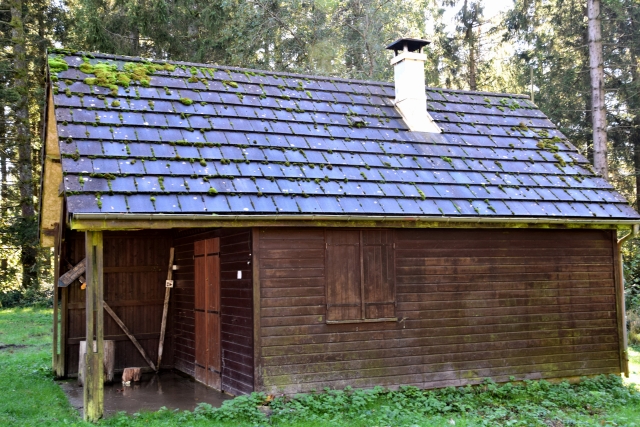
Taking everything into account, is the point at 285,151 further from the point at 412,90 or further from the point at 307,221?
the point at 412,90

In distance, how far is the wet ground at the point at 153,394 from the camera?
8.50 metres

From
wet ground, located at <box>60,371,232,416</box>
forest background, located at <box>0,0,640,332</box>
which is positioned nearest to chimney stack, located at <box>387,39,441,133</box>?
wet ground, located at <box>60,371,232,416</box>

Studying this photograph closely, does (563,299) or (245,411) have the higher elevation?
(563,299)

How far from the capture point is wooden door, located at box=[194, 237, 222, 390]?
379 inches

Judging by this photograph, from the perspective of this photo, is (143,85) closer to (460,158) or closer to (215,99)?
(215,99)

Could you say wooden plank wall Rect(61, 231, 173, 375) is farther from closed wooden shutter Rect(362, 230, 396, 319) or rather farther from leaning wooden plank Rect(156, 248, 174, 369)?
closed wooden shutter Rect(362, 230, 396, 319)

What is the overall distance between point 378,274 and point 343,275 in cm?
55

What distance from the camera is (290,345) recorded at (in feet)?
27.7

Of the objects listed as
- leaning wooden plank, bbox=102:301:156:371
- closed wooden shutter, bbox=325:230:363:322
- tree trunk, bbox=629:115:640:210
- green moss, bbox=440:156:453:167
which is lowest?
leaning wooden plank, bbox=102:301:156:371

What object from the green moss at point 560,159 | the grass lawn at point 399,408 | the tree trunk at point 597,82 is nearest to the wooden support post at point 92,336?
the grass lawn at point 399,408

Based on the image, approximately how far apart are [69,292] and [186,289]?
2092 millimetres

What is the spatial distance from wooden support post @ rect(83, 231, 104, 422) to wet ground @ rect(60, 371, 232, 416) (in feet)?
2.01

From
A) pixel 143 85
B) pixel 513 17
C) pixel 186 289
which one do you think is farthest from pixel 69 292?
pixel 513 17

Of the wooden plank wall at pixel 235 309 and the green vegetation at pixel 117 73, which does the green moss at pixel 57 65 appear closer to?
the green vegetation at pixel 117 73
